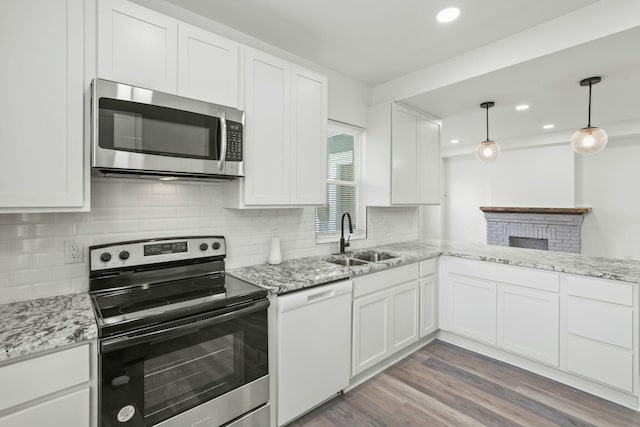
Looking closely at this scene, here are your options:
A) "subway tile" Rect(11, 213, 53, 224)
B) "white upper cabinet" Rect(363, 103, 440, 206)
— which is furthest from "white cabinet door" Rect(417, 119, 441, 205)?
"subway tile" Rect(11, 213, 53, 224)

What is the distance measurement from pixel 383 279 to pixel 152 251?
170 cm

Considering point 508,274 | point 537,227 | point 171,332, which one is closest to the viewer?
point 171,332

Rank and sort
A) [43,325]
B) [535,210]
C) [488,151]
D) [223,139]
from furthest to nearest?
[535,210] < [488,151] < [223,139] < [43,325]

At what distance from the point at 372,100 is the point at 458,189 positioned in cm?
515

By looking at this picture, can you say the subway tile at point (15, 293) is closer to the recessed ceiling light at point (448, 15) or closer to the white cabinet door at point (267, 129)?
the white cabinet door at point (267, 129)

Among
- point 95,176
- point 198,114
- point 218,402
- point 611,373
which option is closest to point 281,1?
point 198,114

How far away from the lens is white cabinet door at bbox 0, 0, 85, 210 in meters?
1.30

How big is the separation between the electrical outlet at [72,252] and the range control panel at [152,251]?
0.08 metres

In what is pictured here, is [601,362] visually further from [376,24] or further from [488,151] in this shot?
[376,24]

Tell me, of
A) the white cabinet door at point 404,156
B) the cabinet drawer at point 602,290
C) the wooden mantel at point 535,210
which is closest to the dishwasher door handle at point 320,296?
the white cabinet door at point 404,156

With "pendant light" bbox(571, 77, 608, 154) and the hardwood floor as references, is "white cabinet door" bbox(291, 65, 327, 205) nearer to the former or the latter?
the hardwood floor

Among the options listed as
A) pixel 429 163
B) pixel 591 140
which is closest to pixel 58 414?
pixel 429 163

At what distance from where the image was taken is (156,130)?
163 centimetres

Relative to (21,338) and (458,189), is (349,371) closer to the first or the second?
(21,338)
